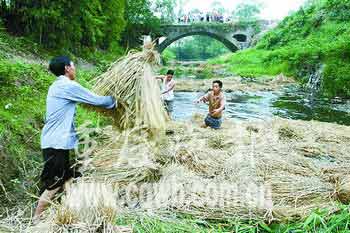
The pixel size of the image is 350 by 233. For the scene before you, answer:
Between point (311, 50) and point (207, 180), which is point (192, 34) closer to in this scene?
point (311, 50)

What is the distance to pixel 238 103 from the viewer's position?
1583 centimetres

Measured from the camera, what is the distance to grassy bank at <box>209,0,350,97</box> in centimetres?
1925

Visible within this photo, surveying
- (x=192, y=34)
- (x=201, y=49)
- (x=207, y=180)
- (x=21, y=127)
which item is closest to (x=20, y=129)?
(x=21, y=127)

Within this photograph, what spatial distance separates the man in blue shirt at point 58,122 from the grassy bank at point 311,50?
49.5ft

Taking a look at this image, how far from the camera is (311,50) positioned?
76.5 ft

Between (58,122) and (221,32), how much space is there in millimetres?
45685

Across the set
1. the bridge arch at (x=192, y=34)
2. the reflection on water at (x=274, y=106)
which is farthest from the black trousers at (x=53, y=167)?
the bridge arch at (x=192, y=34)

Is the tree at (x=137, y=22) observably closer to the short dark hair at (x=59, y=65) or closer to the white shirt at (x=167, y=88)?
the white shirt at (x=167, y=88)

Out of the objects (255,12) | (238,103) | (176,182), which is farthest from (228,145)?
(255,12)

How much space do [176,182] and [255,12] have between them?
327 ft

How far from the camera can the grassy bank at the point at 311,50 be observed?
63.2ft

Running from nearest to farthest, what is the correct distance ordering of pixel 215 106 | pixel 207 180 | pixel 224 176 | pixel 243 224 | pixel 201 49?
pixel 243 224 → pixel 207 180 → pixel 224 176 → pixel 215 106 → pixel 201 49

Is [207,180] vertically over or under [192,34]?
under

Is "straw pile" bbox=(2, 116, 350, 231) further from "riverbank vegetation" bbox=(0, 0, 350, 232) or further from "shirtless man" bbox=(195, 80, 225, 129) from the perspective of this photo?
"shirtless man" bbox=(195, 80, 225, 129)
